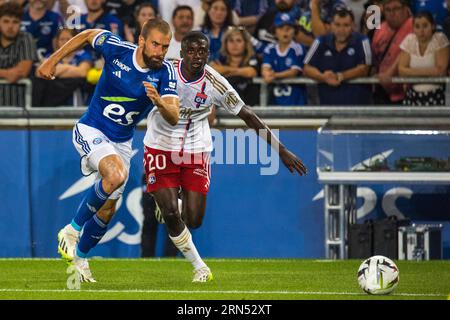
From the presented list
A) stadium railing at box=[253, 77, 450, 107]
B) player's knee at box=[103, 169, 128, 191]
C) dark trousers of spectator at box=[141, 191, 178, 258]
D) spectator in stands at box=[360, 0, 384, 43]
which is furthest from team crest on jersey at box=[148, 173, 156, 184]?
spectator in stands at box=[360, 0, 384, 43]

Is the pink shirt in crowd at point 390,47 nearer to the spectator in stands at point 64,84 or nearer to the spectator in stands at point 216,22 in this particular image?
the spectator in stands at point 216,22

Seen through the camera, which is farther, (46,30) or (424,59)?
(46,30)

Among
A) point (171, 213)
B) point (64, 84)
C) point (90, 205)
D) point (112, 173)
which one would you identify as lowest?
point (171, 213)

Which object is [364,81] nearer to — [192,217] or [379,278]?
[192,217]

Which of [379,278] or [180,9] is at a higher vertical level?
[180,9]

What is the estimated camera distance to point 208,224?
16.3 metres

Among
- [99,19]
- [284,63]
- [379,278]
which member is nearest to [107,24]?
[99,19]

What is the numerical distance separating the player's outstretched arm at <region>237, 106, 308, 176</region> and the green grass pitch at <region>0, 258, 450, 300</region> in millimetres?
1161

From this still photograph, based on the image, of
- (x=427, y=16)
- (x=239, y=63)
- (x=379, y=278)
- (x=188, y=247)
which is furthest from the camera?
(x=239, y=63)

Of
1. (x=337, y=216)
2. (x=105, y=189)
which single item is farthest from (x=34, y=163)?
(x=105, y=189)

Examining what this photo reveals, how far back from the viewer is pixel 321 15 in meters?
16.6

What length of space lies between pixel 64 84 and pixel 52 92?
0.21 meters

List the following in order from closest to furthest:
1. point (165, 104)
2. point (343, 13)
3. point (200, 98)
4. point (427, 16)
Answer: point (165, 104) → point (200, 98) → point (427, 16) → point (343, 13)

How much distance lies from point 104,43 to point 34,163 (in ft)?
15.8
